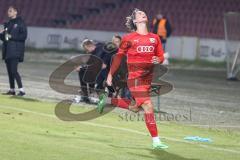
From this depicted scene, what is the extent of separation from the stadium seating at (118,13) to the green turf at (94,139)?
21256 mm

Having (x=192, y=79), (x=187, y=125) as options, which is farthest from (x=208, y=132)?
(x=192, y=79)

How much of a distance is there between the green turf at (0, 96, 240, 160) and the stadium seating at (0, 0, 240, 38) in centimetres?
2126

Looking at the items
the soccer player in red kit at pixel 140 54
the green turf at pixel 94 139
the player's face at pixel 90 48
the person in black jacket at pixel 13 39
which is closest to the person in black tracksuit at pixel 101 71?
A: the player's face at pixel 90 48

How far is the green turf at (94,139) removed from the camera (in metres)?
11.4

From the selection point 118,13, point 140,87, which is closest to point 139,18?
point 140,87

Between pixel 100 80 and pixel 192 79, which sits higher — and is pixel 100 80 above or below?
above

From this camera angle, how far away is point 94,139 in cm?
1315

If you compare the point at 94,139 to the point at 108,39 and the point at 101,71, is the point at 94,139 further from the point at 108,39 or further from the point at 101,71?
the point at 108,39

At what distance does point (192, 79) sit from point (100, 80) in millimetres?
9463

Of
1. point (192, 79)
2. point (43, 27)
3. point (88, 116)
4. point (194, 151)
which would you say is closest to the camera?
point (194, 151)

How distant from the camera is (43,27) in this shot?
38969mm

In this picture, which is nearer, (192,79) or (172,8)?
(192,79)

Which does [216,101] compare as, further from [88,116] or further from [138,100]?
[138,100]

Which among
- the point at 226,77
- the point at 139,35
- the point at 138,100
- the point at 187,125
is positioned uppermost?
the point at 139,35
